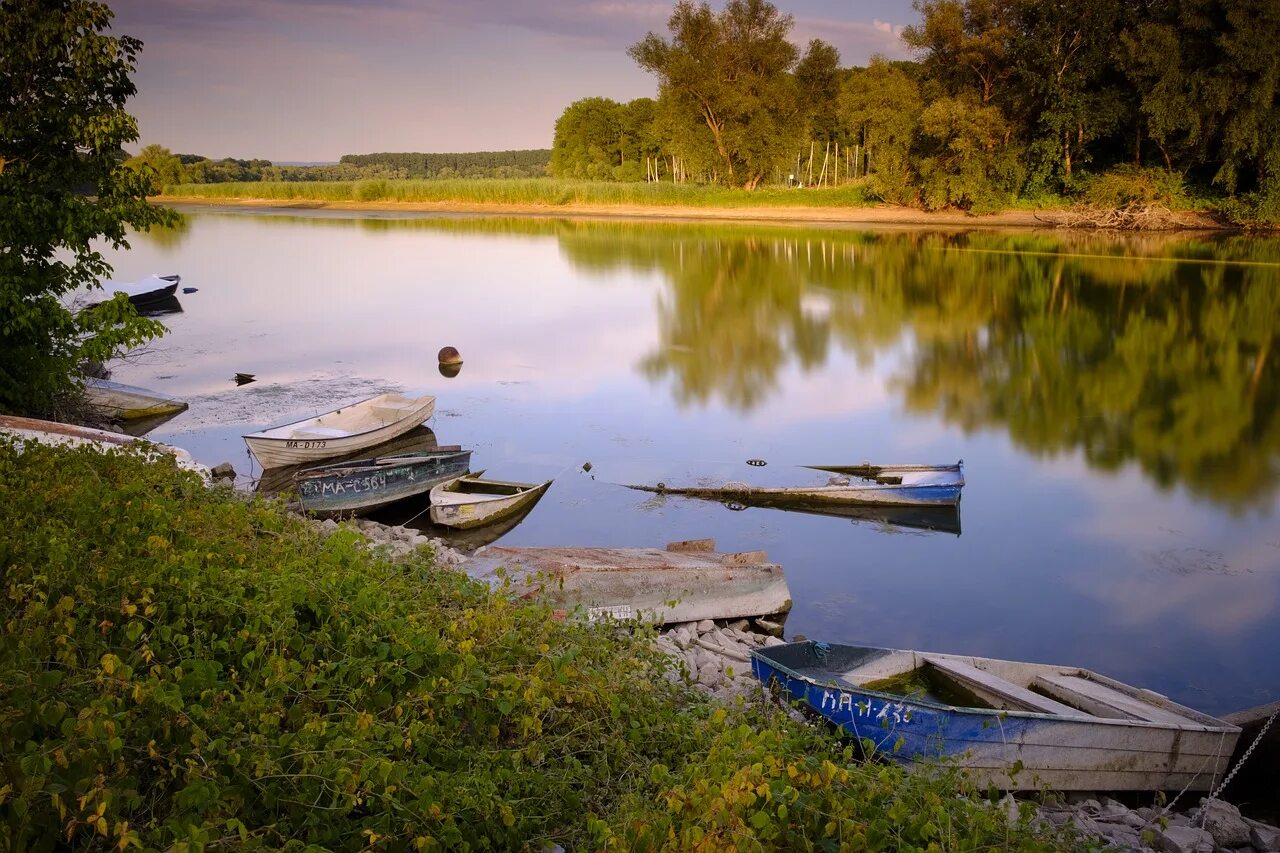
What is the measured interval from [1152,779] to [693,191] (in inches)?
2791

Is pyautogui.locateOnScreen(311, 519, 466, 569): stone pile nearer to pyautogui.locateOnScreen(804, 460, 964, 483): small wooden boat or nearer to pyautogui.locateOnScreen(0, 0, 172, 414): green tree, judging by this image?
pyautogui.locateOnScreen(0, 0, 172, 414): green tree

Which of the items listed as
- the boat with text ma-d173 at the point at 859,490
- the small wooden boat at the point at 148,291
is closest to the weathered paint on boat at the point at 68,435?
the boat with text ma-d173 at the point at 859,490

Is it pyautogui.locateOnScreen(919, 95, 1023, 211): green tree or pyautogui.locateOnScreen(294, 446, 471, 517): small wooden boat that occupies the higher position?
pyautogui.locateOnScreen(919, 95, 1023, 211): green tree

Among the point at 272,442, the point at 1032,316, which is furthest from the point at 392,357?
the point at 1032,316

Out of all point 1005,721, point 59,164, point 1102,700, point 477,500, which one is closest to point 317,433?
point 477,500

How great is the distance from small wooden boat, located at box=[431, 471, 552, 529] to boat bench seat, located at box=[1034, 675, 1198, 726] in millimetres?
8122

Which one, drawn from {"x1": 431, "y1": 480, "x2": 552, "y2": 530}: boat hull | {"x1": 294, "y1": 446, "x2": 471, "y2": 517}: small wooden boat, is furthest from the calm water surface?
{"x1": 294, "y1": 446, "x2": 471, "y2": 517}: small wooden boat

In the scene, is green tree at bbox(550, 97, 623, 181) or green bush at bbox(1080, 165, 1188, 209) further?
green tree at bbox(550, 97, 623, 181)

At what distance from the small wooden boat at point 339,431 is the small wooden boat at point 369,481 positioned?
126 cm

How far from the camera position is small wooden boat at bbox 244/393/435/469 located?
15328 mm

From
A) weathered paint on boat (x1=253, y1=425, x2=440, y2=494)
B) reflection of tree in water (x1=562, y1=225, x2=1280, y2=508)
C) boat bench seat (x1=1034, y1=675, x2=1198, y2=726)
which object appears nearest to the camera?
boat bench seat (x1=1034, y1=675, x2=1198, y2=726)

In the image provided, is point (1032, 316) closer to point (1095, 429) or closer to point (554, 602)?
point (1095, 429)

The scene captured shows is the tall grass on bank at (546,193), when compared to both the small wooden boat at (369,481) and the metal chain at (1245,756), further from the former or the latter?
the metal chain at (1245,756)

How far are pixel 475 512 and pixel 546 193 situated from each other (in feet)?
238
